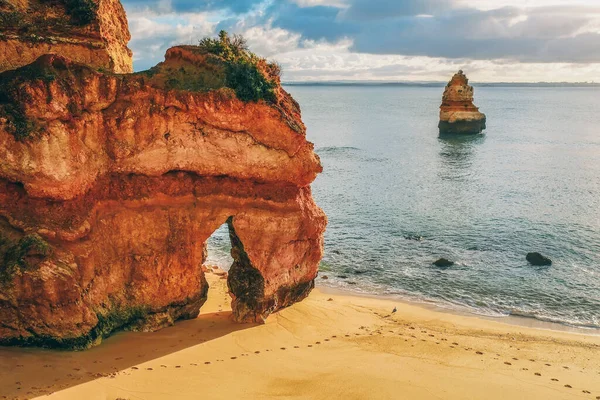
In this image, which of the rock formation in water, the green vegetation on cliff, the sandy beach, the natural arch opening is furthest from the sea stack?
A: the green vegetation on cliff

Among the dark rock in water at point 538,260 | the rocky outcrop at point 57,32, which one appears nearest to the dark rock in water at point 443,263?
the dark rock in water at point 538,260

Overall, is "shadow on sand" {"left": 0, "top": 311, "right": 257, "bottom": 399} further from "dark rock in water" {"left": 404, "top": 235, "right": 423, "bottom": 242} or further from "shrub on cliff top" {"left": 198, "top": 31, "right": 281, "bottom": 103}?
"dark rock in water" {"left": 404, "top": 235, "right": 423, "bottom": 242}

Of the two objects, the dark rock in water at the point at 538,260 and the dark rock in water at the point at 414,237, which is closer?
the dark rock in water at the point at 538,260

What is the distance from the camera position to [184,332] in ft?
55.5

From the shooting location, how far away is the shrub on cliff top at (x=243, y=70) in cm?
1644

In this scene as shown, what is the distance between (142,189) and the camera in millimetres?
16312

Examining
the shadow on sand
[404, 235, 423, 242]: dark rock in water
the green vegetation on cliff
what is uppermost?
the green vegetation on cliff

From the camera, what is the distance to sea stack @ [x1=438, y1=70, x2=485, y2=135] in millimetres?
82000

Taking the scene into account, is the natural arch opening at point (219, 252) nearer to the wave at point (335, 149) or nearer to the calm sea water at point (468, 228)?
the calm sea water at point (468, 228)

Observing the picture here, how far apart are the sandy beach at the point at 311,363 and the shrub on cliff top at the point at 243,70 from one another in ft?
25.9

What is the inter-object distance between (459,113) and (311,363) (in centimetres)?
7678

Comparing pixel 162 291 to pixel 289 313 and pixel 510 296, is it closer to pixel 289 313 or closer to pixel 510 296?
pixel 289 313

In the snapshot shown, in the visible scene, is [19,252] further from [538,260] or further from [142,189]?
[538,260]

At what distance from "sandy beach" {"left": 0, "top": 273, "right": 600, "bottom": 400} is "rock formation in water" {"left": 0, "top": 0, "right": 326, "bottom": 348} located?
3.45ft
